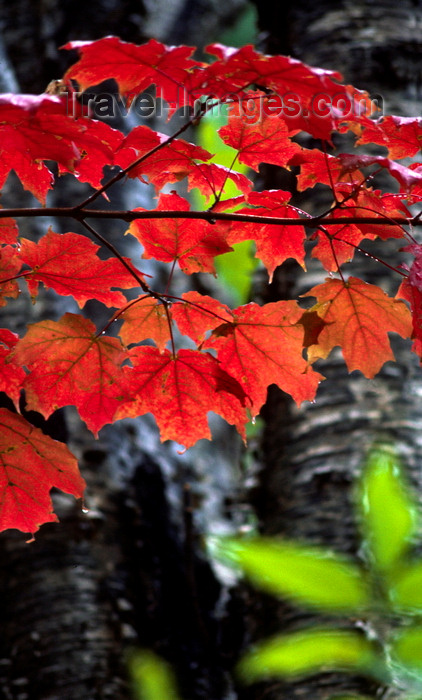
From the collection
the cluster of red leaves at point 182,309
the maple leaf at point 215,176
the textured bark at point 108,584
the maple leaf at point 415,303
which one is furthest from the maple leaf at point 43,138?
the textured bark at point 108,584

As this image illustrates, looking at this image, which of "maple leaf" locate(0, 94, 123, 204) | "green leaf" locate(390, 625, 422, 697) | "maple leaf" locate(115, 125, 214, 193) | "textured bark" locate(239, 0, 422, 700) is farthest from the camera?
"textured bark" locate(239, 0, 422, 700)

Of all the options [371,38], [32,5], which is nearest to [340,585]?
[371,38]

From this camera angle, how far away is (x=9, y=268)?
0.90 metres

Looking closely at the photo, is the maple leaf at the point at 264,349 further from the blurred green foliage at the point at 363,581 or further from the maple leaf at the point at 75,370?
the blurred green foliage at the point at 363,581

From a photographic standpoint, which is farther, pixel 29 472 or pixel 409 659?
pixel 29 472

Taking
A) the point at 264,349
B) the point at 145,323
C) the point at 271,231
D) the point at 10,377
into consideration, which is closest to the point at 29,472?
the point at 10,377

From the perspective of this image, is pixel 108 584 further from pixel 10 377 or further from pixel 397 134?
pixel 397 134

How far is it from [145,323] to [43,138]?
28 cm

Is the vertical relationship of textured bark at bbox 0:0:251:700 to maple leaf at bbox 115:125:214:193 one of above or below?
below

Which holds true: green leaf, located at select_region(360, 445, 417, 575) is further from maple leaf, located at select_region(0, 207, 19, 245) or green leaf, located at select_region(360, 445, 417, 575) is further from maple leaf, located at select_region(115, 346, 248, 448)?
maple leaf, located at select_region(0, 207, 19, 245)

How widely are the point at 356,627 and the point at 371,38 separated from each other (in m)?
1.46

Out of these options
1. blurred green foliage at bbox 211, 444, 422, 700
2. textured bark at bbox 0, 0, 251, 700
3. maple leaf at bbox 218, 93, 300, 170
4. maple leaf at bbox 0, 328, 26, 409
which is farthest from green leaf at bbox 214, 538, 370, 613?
textured bark at bbox 0, 0, 251, 700

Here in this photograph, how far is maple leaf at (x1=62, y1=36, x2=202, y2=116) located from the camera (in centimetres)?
71

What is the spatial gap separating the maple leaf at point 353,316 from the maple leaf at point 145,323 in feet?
0.65
